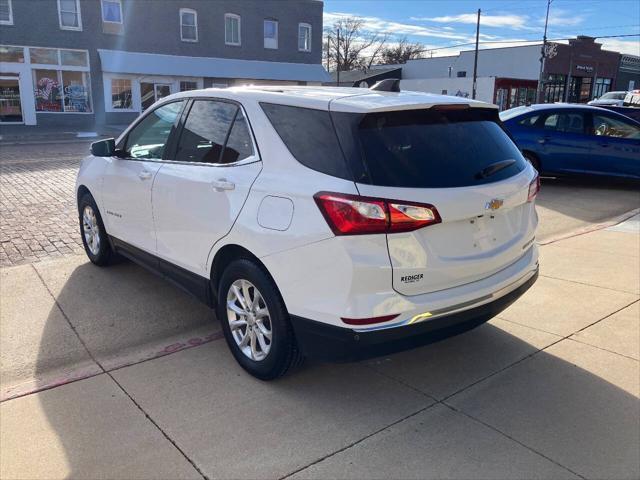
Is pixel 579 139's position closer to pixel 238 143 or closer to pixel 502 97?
pixel 238 143

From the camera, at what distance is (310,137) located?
3174 mm

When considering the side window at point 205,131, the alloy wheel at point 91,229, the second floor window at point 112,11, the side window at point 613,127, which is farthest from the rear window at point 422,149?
the second floor window at point 112,11

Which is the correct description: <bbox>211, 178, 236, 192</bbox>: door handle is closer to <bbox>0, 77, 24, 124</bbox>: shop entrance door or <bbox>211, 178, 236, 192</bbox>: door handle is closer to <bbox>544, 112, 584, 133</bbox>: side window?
<bbox>544, 112, 584, 133</bbox>: side window

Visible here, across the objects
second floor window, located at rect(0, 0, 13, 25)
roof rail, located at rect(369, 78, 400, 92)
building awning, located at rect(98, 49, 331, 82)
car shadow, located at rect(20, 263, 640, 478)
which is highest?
second floor window, located at rect(0, 0, 13, 25)

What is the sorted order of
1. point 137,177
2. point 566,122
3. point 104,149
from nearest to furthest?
point 137,177 → point 104,149 → point 566,122

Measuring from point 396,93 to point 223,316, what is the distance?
188cm

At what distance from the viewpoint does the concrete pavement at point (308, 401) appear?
281cm

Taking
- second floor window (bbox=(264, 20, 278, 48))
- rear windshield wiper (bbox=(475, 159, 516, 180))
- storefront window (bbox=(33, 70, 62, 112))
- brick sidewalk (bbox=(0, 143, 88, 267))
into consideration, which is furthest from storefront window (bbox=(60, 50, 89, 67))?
rear windshield wiper (bbox=(475, 159, 516, 180))

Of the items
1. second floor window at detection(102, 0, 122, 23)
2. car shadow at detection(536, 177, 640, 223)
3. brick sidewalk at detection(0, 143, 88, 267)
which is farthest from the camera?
second floor window at detection(102, 0, 122, 23)

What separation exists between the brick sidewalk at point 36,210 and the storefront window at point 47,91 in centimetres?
1423

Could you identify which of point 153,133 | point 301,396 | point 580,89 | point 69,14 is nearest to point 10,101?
point 69,14

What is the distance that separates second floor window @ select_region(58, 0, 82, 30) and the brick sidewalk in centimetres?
1530

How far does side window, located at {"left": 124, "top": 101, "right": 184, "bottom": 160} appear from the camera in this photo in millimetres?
4461

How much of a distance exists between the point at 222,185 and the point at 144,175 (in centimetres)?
121
